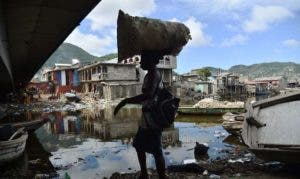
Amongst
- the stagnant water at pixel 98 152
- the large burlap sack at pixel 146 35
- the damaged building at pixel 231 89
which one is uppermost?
the large burlap sack at pixel 146 35

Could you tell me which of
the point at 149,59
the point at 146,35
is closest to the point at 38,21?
the point at 149,59

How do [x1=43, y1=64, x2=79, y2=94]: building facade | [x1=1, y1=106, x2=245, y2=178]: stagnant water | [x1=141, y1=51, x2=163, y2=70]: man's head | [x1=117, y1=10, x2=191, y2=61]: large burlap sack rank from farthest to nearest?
[x1=43, y1=64, x2=79, y2=94]: building facade, [x1=1, y1=106, x2=245, y2=178]: stagnant water, [x1=141, y1=51, x2=163, y2=70]: man's head, [x1=117, y1=10, x2=191, y2=61]: large burlap sack

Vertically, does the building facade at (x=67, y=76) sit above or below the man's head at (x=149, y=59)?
above

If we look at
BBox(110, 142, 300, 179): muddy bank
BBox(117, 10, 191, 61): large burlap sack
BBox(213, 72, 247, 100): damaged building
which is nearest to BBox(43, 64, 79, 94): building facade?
BBox(213, 72, 247, 100): damaged building

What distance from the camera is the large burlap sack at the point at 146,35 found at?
4.95 m

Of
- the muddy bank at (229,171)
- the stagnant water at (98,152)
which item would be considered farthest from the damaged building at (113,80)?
the muddy bank at (229,171)

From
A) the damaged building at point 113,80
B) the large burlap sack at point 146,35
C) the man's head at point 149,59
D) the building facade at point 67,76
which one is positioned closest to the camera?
the large burlap sack at point 146,35

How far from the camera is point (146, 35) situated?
196 inches

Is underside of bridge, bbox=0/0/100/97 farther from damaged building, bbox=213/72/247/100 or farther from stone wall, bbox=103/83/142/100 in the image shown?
damaged building, bbox=213/72/247/100

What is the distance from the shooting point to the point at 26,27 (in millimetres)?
8375

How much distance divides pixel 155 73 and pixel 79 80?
52343 millimetres

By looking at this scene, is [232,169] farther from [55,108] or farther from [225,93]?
[225,93]

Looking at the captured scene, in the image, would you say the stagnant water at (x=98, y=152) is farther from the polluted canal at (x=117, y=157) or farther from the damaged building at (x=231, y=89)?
the damaged building at (x=231, y=89)

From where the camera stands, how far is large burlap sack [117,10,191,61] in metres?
4.95
